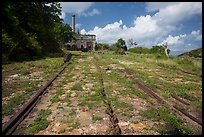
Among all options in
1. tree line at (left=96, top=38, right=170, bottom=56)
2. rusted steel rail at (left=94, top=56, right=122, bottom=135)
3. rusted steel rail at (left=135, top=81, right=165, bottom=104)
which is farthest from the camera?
tree line at (left=96, top=38, right=170, bottom=56)

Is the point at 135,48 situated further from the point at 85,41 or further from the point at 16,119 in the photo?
the point at 16,119

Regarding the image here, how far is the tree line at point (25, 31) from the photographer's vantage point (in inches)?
619

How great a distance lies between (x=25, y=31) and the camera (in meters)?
20.4

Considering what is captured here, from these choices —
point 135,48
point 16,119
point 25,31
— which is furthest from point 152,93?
point 135,48

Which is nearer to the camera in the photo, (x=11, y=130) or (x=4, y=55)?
(x=11, y=130)

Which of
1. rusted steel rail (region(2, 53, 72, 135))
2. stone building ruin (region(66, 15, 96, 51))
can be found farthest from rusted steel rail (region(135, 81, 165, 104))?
stone building ruin (region(66, 15, 96, 51))

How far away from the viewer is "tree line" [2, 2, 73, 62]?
15.7 meters

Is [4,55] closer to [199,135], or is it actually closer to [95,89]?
[95,89]

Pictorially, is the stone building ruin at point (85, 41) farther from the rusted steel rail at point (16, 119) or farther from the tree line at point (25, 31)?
the rusted steel rail at point (16, 119)

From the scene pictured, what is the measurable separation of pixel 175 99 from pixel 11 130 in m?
4.86

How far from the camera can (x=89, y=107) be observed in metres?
5.64

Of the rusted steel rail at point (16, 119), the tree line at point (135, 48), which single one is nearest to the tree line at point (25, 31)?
the rusted steel rail at point (16, 119)

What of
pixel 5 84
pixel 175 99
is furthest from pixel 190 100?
pixel 5 84

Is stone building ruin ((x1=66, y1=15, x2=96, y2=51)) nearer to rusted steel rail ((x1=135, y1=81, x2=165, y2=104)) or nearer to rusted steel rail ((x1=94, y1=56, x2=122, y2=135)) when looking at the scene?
rusted steel rail ((x1=135, y1=81, x2=165, y2=104))
